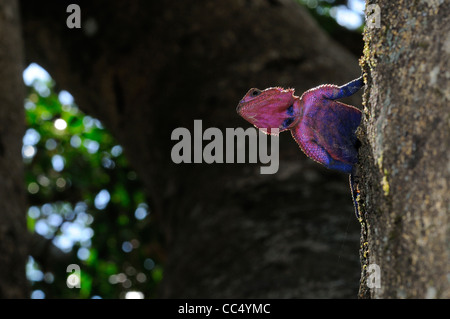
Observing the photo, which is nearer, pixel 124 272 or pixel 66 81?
pixel 66 81

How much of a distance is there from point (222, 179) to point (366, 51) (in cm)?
222

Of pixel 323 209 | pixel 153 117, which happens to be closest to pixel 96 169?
pixel 153 117

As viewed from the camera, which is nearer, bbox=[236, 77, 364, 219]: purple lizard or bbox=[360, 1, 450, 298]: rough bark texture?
bbox=[360, 1, 450, 298]: rough bark texture

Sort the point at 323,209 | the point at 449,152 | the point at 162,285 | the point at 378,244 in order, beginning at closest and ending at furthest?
the point at 449,152
the point at 378,244
the point at 323,209
the point at 162,285

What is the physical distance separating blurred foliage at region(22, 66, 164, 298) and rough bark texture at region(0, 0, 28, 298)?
2.36 metres

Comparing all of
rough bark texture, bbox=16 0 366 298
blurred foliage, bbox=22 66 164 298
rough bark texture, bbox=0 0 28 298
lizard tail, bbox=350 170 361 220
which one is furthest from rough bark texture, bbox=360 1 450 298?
blurred foliage, bbox=22 66 164 298

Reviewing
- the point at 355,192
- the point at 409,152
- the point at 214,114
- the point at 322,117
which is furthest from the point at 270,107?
the point at 214,114

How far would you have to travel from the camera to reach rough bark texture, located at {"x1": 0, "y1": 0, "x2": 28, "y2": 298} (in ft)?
9.89

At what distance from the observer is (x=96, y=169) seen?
7027 mm

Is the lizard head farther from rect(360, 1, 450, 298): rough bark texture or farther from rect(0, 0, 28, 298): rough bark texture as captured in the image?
rect(0, 0, 28, 298): rough bark texture

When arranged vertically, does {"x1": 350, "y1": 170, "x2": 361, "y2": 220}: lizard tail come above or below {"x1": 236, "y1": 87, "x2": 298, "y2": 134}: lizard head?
below

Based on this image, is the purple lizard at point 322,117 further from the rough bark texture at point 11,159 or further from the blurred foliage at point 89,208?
the blurred foliage at point 89,208

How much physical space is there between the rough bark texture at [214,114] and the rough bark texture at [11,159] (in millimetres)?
664

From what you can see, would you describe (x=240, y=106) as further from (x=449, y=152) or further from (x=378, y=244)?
(x=449, y=152)
